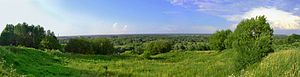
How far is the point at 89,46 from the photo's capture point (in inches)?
3807

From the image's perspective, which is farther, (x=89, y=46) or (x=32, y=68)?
(x=89, y=46)

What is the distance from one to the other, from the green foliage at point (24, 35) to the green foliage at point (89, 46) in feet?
12.5

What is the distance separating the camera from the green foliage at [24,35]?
97812 millimetres

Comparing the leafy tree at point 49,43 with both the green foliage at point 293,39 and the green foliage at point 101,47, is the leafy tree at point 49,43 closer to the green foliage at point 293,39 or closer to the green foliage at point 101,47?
the green foliage at point 101,47

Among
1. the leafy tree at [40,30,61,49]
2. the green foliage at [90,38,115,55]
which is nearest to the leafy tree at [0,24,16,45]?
the leafy tree at [40,30,61,49]

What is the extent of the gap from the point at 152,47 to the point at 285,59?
92072 millimetres

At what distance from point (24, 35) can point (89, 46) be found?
15201mm

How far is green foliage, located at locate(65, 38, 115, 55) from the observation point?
9319 cm

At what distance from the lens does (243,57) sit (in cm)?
2419

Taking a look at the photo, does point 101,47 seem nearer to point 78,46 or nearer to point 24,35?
point 78,46

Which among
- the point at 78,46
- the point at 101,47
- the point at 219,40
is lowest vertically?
the point at 101,47

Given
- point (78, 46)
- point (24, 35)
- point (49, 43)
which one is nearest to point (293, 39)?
point (78, 46)

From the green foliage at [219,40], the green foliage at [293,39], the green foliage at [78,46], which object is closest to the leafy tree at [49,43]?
the green foliage at [78,46]

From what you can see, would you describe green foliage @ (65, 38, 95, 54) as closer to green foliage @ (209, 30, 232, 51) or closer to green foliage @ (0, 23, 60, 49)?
green foliage @ (0, 23, 60, 49)
